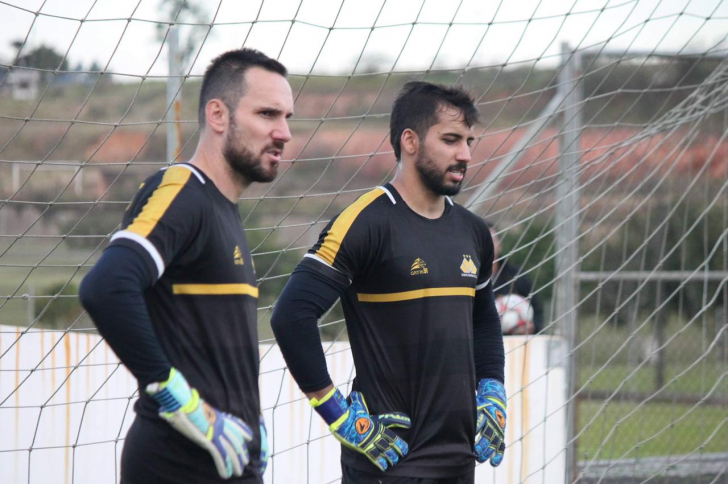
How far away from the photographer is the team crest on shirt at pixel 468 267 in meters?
3.08

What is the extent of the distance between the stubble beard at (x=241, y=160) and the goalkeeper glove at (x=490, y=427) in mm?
1182

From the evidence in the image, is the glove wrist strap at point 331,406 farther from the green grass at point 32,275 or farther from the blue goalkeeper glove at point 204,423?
the green grass at point 32,275

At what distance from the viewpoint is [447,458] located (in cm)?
295

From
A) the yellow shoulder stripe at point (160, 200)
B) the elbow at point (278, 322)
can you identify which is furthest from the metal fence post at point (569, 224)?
the yellow shoulder stripe at point (160, 200)

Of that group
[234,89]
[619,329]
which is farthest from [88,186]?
[234,89]

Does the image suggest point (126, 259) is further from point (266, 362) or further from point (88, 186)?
point (88, 186)

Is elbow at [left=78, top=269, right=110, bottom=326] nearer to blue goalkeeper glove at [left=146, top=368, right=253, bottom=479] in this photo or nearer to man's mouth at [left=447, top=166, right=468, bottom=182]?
blue goalkeeper glove at [left=146, top=368, right=253, bottom=479]

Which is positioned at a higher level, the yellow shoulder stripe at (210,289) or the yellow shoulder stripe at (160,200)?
the yellow shoulder stripe at (160,200)

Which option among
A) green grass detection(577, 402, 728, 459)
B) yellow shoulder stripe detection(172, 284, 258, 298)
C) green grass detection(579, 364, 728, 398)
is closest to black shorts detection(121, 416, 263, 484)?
yellow shoulder stripe detection(172, 284, 258, 298)

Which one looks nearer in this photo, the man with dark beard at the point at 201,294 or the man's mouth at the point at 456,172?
the man with dark beard at the point at 201,294

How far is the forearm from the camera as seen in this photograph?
9.47 feet

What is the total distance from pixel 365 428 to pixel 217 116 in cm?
107

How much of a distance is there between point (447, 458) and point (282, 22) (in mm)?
1894

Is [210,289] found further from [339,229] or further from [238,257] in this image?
[339,229]
